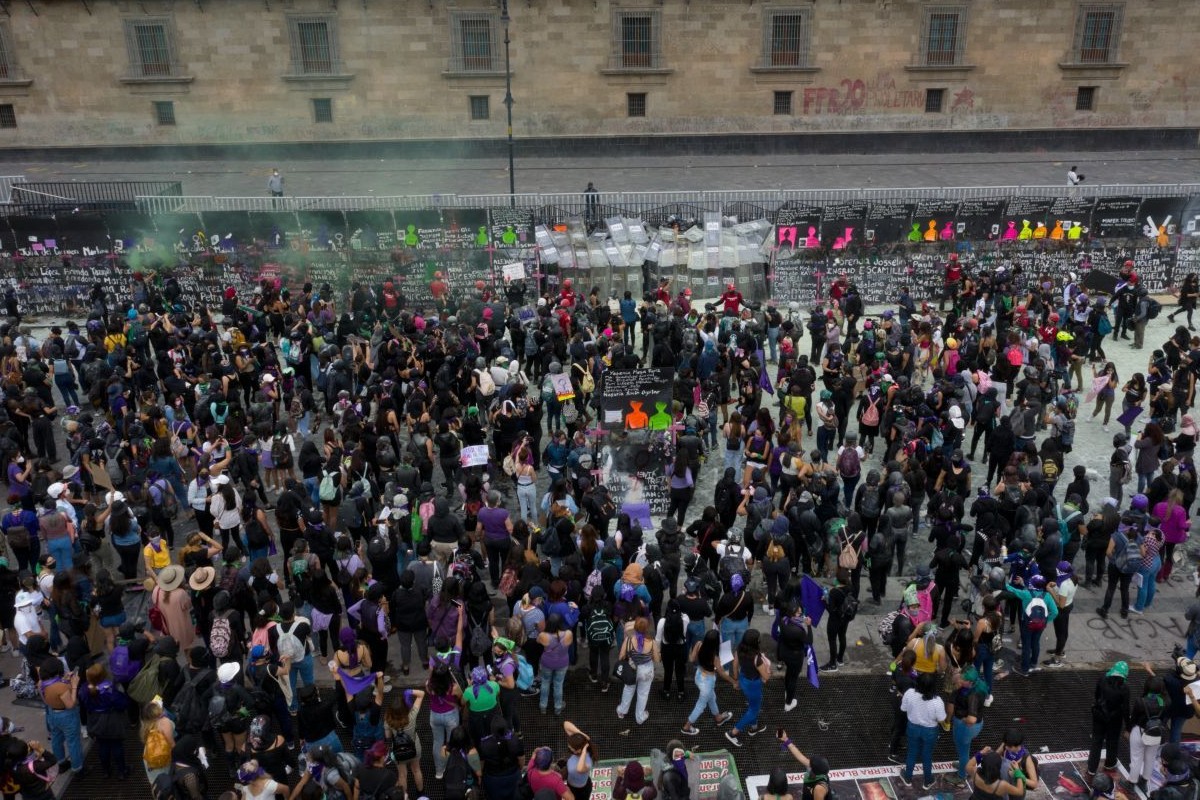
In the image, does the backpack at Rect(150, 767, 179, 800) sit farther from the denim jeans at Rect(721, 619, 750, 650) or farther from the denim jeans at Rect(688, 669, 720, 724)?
the denim jeans at Rect(721, 619, 750, 650)

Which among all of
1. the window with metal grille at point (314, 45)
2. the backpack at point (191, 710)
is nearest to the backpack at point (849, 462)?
the backpack at point (191, 710)

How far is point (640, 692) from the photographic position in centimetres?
1116

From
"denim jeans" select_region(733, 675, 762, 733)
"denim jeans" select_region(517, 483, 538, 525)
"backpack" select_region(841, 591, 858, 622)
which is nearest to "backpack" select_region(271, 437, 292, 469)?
"denim jeans" select_region(517, 483, 538, 525)

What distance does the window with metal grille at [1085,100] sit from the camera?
39.3 metres

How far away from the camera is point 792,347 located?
1808cm

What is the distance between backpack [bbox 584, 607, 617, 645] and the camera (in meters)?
11.4

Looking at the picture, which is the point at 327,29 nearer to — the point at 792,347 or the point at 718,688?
the point at 792,347

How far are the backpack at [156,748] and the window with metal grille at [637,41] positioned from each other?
32.4 m

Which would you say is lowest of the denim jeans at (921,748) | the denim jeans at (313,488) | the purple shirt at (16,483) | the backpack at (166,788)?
the denim jeans at (921,748)

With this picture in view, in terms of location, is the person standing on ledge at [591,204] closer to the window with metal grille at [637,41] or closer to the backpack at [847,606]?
the window with metal grille at [637,41]

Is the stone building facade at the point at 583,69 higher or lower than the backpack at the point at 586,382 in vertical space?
higher

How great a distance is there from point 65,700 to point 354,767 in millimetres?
3108

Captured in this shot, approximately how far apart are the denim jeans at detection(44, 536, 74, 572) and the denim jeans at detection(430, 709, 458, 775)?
553 centimetres

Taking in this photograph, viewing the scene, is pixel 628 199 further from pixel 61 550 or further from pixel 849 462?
pixel 61 550
